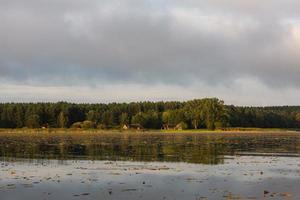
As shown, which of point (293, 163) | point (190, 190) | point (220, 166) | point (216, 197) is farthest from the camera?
point (293, 163)

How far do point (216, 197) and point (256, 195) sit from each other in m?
2.17

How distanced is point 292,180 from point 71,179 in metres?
13.8

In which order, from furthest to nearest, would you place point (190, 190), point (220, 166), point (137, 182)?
point (220, 166) → point (137, 182) → point (190, 190)

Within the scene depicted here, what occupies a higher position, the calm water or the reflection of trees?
the reflection of trees

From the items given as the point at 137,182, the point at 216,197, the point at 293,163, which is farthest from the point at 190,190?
the point at 293,163

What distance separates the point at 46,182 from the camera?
3156 cm

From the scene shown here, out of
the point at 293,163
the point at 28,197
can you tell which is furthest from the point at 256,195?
the point at 293,163

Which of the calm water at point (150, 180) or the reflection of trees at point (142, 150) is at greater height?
the reflection of trees at point (142, 150)

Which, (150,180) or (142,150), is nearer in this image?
(150,180)

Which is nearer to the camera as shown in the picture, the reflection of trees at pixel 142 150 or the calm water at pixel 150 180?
the calm water at pixel 150 180

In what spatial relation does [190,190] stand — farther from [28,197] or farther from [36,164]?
[36,164]

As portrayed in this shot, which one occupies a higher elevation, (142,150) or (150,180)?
(142,150)

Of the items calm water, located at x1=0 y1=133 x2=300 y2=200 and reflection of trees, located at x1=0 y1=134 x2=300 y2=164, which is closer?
calm water, located at x1=0 y1=133 x2=300 y2=200

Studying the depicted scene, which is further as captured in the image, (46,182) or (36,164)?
(36,164)
